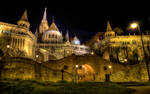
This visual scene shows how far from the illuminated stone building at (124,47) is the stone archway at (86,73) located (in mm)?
21524

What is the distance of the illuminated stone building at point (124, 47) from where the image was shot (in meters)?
58.4

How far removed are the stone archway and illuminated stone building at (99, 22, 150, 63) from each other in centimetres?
2152

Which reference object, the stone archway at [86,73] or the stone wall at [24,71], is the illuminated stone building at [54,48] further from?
the stone wall at [24,71]

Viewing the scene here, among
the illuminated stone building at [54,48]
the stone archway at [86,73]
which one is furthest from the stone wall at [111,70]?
the illuminated stone building at [54,48]

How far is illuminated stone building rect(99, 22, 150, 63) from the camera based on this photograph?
192 feet

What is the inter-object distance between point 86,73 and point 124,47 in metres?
31.5

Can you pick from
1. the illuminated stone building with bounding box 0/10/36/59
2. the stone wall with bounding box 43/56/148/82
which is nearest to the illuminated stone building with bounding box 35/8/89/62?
the illuminated stone building with bounding box 0/10/36/59

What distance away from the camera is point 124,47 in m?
61.6

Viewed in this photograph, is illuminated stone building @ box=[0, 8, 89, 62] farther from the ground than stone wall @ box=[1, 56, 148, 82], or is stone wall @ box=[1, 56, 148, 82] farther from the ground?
illuminated stone building @ box=[0, 8, 89, 62]

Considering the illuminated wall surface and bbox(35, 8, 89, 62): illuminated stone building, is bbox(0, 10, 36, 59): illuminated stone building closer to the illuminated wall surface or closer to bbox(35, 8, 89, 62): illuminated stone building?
the illuminated wall surface

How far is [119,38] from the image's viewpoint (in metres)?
63.8

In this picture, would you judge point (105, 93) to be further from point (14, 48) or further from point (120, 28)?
point (120, 28)

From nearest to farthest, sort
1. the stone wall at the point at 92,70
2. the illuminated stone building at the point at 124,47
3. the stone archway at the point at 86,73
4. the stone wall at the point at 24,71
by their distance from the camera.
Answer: the stone wall at the point at 24,71
the stone wall at the point at 92,70
the stone archway at the point at 86,73
the illuminated stone building at the point at 124,47

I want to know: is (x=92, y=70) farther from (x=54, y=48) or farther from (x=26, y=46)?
(x=54, y=48)
